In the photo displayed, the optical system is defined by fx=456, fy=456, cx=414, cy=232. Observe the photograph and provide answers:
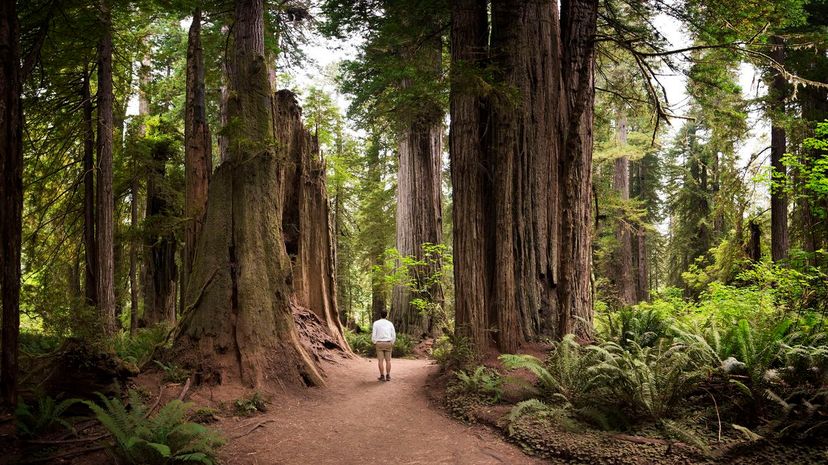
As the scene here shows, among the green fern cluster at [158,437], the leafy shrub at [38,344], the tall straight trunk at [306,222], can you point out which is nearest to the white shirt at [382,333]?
the tall straight trunk at [306,222]

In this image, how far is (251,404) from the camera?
20.7ft

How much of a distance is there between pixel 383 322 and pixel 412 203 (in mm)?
6010

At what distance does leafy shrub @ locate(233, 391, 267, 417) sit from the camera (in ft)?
20.4

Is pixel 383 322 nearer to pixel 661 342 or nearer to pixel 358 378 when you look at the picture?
pixel 358 378

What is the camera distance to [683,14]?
28.6ft

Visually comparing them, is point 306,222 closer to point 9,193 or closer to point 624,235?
point 9,193

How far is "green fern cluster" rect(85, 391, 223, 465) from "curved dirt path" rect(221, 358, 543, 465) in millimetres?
429

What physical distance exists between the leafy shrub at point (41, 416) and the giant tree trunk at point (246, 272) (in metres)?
1.97

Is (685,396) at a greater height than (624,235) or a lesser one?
lesser

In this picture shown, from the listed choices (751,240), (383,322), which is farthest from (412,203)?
(751,240)

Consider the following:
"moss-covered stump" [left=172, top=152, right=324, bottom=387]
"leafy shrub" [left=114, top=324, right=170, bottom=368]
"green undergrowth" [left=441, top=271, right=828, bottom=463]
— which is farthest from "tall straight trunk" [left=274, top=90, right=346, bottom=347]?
"green undergrowth" [left=441, top=271, right=828, bottom=463]

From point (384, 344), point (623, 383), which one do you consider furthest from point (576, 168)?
point (384, 344)

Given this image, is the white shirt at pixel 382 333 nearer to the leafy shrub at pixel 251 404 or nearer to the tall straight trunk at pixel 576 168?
the leafy shrub at pixel 251 404

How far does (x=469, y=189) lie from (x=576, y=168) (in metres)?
2.15
